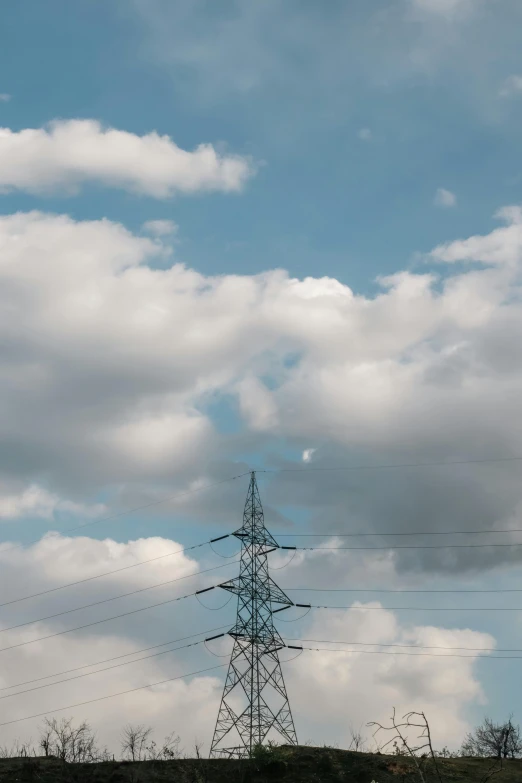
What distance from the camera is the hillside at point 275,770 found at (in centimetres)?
6081

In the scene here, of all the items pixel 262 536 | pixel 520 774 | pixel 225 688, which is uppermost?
pixel 262 536

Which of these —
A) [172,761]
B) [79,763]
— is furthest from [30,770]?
[172,761]

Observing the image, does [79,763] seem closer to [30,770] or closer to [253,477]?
[30,770]

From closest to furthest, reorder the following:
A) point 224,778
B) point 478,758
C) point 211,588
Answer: point 224,778, point 478,758, point 211,588

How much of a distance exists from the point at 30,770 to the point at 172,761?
10.3 meters

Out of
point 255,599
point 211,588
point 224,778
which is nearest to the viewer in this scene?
point 224,778

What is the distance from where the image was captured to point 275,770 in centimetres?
6128

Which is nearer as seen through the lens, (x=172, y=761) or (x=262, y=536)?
(x=172, y=761)

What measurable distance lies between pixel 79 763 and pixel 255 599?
19304 millimetres

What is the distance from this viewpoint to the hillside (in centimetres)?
6081

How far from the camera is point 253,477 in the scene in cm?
8381

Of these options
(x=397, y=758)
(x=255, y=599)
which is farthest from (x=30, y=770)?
(x=397, y=758)

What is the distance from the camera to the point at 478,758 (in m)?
69.6

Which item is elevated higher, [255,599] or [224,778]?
[255,599]
